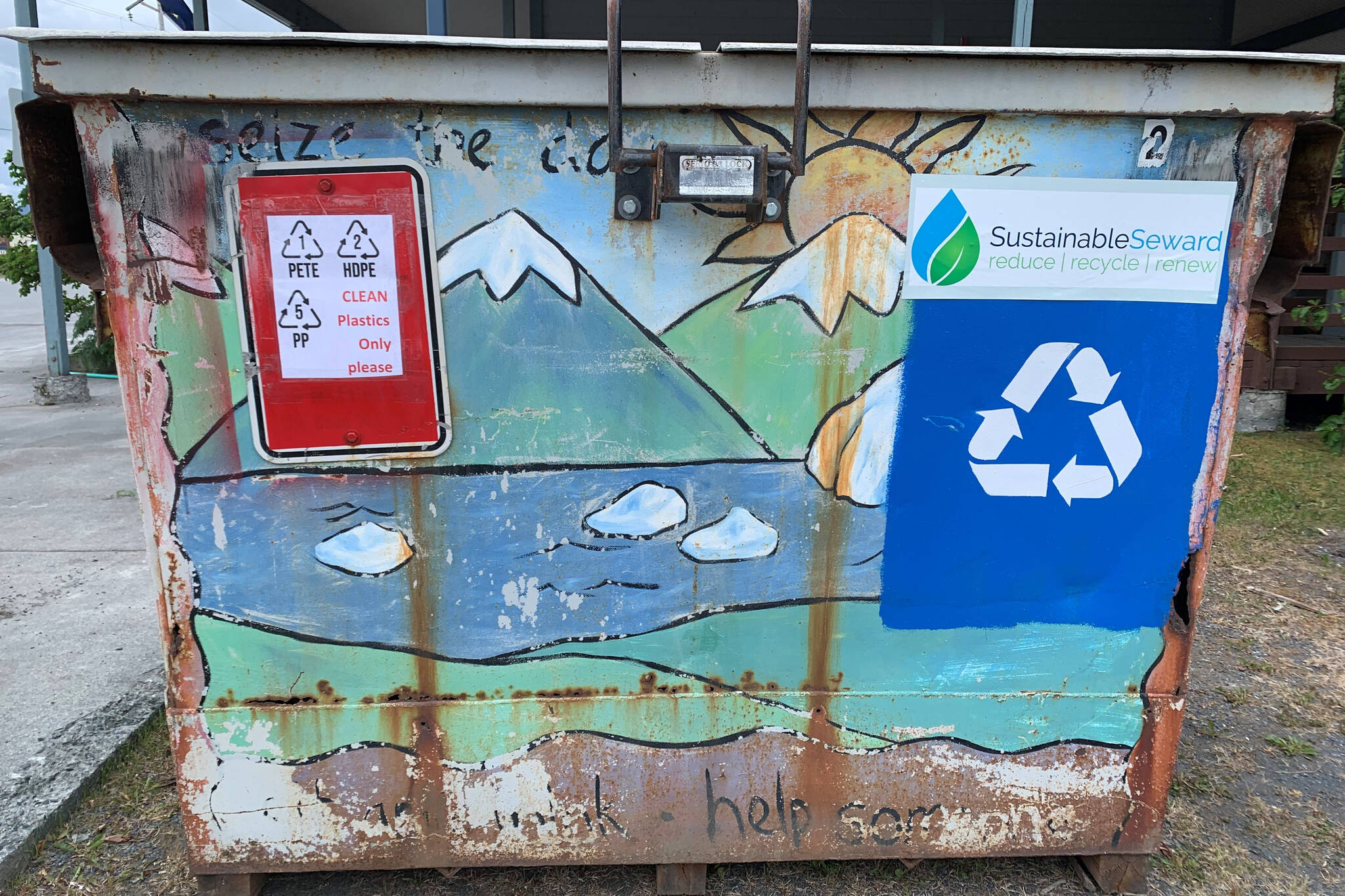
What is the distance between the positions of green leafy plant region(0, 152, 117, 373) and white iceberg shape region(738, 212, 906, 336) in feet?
22.6

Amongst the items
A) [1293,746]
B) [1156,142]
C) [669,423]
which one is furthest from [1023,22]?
[669,423]

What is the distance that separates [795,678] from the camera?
2.02 m

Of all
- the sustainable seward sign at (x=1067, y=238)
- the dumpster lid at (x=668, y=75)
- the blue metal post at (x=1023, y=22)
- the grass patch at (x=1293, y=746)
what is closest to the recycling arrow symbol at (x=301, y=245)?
the dumpster lid at (x=668, y=75)

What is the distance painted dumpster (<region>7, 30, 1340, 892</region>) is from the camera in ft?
5.65

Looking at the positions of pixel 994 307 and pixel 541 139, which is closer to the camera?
pixel 541 139

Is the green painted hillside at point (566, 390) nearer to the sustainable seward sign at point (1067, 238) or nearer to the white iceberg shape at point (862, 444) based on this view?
the white iceberg shape at point (862, 444)

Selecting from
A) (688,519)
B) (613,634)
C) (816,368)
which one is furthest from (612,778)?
(816,368)

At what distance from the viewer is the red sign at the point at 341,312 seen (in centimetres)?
174

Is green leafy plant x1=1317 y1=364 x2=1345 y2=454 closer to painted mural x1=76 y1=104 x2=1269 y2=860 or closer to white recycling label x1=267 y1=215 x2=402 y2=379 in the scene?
painted mural x1=76 y1=104 x2=1269 y2=860

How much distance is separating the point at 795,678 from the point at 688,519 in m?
0.48

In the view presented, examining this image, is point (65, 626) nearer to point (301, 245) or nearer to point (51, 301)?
point (301, 245)

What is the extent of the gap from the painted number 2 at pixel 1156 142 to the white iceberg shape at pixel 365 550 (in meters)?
1.84

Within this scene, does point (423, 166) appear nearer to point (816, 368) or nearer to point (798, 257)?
point (798, 257)

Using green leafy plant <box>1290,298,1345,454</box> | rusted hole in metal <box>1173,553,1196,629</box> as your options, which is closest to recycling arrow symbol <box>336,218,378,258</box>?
rusted hole in metal <box>1173,553,1196,629</box>
